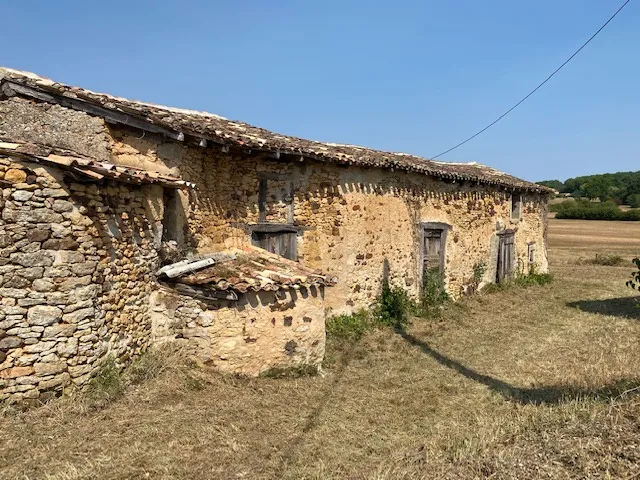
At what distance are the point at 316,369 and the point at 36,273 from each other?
3977mm

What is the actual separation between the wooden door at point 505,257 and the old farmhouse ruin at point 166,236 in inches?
221

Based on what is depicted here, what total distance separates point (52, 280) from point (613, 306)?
13235 millimetres

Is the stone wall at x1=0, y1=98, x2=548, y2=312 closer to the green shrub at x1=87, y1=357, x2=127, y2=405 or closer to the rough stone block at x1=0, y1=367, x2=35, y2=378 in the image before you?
the green shrub at x1=87, y1=357, x2=127, y2=405

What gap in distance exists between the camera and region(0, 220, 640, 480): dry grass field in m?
4.02

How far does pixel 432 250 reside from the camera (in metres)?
12.1

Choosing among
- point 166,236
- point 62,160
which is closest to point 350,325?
point 166,236

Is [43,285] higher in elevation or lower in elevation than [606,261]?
higher

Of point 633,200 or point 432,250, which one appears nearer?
point 432,250

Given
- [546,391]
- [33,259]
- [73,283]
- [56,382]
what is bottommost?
[546,391]

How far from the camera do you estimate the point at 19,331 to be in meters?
4.84

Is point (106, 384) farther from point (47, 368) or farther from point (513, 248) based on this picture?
point (513, 248)

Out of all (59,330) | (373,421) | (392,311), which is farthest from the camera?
(392,311)

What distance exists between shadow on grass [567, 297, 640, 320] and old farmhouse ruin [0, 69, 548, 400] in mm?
5647

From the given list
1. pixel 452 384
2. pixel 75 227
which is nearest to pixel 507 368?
pixel 452 384
